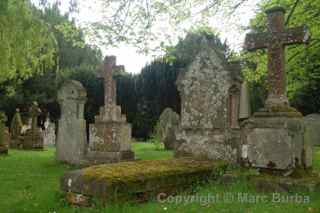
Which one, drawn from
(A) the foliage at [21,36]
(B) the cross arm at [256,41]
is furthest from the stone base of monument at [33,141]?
(B) the cross arm at [256,41]

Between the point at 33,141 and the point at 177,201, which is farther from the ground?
the point at 33,141

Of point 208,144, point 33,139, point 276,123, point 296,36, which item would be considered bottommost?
point 33,139

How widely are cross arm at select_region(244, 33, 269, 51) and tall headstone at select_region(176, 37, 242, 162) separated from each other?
94 centimetres

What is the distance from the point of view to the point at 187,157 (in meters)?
8.61

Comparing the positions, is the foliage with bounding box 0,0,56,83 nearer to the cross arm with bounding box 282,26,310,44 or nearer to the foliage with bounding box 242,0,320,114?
the foliage with bounding box 242,0,320,114

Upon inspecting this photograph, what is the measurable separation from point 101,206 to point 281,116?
3.35 metres

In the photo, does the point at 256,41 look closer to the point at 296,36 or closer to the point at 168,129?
the point at 296,36

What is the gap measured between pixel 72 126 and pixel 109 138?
1.56 metres

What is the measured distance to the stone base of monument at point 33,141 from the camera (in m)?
20.3

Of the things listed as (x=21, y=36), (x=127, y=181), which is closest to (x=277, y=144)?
(x=127, y=181)

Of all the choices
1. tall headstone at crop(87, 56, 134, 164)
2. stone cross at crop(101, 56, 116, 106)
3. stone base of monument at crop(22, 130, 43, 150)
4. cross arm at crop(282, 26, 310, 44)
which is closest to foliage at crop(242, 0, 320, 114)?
cross arm at crop(282, 26, 310, 44)

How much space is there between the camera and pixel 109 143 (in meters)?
11.5

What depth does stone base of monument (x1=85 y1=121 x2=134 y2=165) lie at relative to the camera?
1130cm

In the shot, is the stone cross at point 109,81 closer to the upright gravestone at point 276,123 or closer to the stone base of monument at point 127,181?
the stone base of monument at point 127,181
